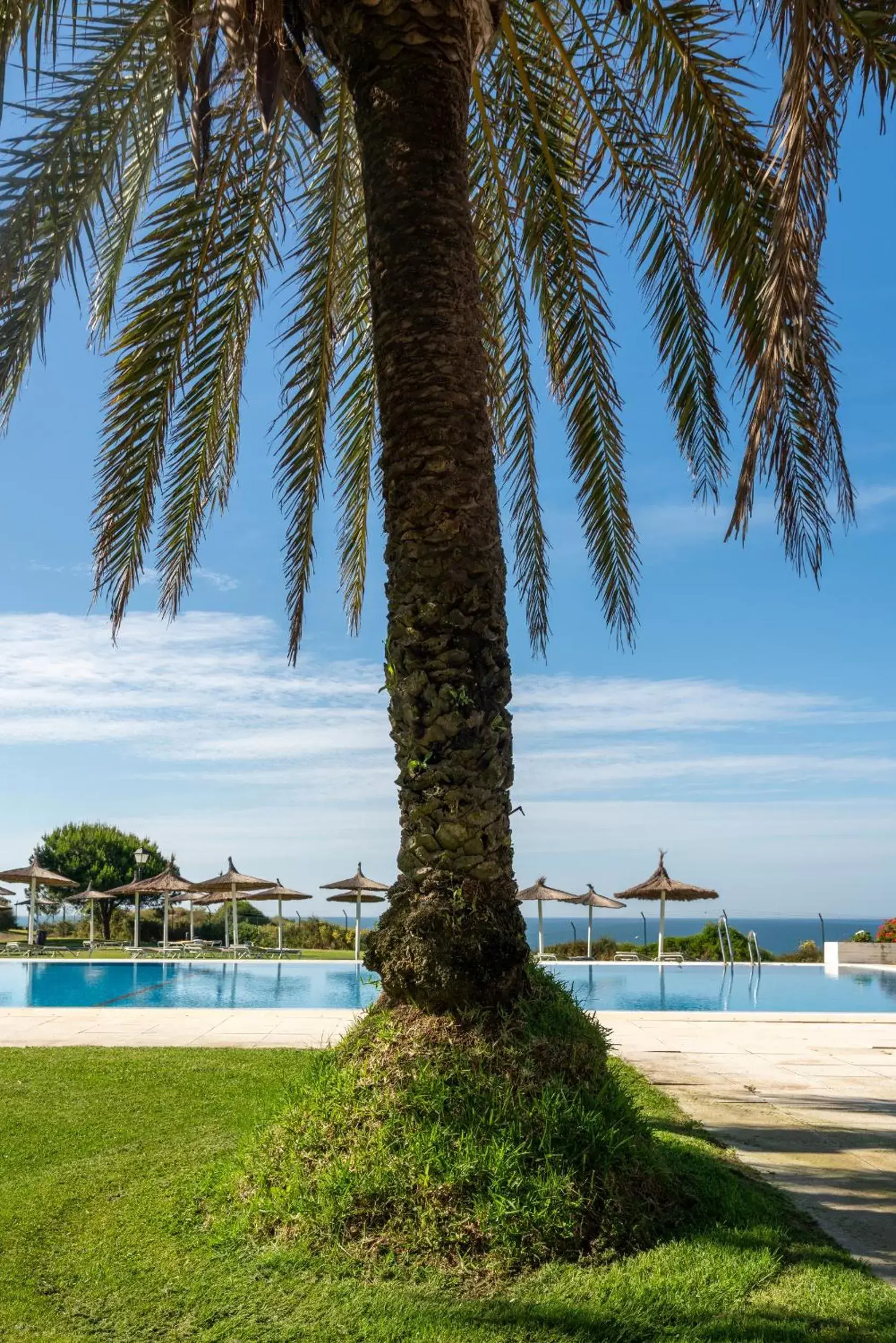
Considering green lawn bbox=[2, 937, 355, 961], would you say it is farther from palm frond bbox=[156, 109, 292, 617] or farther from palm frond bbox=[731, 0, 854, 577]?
palm frond bbox=[731, 0, 854, 577]

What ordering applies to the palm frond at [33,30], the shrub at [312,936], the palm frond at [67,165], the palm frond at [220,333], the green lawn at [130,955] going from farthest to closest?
the shrub at [312,936], the green lawn at [130,955], the palm frond at [220,333], the palm frond at [67,165], the palm frond at [33,30]

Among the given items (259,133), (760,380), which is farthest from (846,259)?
(259,133)

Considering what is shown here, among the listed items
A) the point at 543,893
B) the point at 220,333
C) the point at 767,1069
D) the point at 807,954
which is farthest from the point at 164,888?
the point at 220,333

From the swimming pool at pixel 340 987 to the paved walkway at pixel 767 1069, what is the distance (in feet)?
9.87

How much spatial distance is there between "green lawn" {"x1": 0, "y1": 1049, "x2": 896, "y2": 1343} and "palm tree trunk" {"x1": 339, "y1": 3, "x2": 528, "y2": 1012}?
122cm

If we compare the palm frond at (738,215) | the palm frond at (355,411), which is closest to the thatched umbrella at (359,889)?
the palm frond at (355,411)

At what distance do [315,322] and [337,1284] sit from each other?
6.95 meters

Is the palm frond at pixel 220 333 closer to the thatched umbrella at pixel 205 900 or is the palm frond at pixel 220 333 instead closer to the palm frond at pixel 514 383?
the palm frond at pixel 514 383

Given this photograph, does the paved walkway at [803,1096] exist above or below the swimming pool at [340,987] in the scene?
above

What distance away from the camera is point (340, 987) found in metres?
Answer: 20.2

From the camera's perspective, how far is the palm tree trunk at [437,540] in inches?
186

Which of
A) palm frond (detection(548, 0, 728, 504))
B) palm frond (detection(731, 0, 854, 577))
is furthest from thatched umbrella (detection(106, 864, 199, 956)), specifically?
palm frond (detection(731, 0, 854, 577))

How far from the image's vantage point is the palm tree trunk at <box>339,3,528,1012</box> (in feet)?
15.5

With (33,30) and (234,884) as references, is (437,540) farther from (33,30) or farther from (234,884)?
(234,884)
